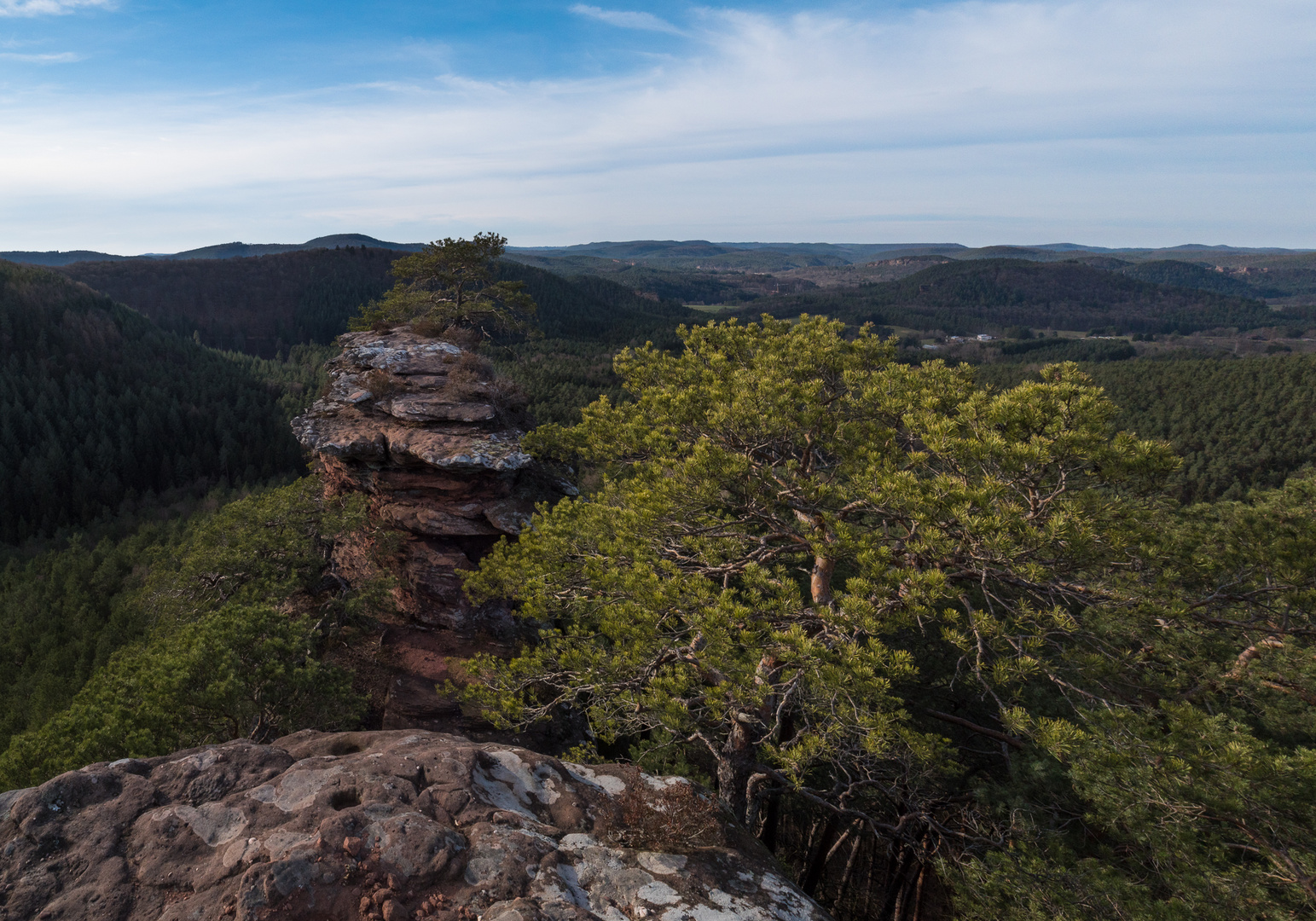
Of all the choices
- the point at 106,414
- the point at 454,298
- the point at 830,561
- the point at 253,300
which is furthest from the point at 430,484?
the point at 253,300

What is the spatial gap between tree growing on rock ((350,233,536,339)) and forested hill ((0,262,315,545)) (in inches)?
2172

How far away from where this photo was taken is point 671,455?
15.3 m

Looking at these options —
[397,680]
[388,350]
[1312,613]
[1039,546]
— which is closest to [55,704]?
[397,680]

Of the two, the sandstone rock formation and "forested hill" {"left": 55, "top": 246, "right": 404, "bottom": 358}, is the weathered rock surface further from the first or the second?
"forested hill" {"left": 55, "top": 246, "right": 404, "bottom": 358}

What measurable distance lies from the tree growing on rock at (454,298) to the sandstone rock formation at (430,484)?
660 cm

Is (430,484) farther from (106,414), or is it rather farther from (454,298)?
(106,414)

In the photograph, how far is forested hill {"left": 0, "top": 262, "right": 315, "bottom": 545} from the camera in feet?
217

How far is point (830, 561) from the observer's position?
Answer: 13.5 m

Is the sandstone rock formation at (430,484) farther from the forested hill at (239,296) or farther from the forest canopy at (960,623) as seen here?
Answer: the forested hill at (239,296)

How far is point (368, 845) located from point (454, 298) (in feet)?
106

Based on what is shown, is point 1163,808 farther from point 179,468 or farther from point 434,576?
point 179,468

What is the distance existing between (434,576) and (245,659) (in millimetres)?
9326

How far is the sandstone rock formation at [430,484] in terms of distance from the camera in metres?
22.8

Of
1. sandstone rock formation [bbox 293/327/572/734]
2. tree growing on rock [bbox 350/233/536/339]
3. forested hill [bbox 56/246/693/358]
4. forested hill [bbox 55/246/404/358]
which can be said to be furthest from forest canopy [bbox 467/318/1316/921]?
forested hill [bbox 55/246/404/358]
